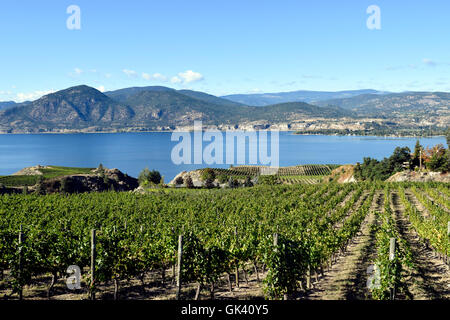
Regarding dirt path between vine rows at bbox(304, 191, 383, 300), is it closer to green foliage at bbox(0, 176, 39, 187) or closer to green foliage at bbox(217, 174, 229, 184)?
green foliage at bbox(217, 174, 229, 184)

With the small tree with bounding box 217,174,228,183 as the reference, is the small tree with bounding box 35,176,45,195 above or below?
above

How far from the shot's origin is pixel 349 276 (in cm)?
1466

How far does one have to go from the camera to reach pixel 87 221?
945 inches

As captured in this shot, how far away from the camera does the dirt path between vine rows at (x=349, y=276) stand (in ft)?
40.9

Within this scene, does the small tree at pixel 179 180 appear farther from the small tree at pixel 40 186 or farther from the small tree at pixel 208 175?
the small tree at pixel 40 186

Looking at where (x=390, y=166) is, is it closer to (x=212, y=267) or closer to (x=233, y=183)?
(x=233, y=183)

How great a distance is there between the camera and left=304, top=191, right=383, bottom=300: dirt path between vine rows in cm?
1247

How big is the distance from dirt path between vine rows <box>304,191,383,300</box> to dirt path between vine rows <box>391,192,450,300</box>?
5.63 feet

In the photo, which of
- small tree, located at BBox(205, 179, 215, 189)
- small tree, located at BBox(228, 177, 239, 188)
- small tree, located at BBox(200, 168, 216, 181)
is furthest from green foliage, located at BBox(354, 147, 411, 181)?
small tree, located at BBox(200, 168, 216, 181)

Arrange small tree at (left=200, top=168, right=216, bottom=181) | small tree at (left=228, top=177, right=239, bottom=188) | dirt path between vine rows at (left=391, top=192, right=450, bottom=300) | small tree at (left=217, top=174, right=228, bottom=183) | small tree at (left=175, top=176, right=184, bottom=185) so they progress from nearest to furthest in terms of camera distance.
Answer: dirt path between vine rows at (left=391, top=192, right=450, bottom=300), small tree at (left=228, top=177, right=239, bottom=188), small tree at (left=175, top=176, right=184, bottom=185), small tree at (left=200, top=168, right=216, bottom=181), small tree at (left=217, top=174, right=228, bottom=183)

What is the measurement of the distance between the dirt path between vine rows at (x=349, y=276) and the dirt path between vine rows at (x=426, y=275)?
1.72m
